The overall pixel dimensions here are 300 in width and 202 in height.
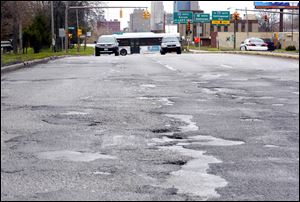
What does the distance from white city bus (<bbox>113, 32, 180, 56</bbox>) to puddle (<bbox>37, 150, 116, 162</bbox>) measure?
180 feet

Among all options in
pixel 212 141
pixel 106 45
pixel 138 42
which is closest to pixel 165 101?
pixel 212 141

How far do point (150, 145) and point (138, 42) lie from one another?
57.7 meters

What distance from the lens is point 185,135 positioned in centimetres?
804

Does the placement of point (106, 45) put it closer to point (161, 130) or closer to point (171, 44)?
point (171, 44)

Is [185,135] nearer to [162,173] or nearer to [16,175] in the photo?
[162,173]

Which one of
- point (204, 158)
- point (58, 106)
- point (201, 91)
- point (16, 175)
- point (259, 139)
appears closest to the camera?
point (16, 175)

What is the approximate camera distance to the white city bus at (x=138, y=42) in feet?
205

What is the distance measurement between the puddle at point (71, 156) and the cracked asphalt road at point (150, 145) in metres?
0.01

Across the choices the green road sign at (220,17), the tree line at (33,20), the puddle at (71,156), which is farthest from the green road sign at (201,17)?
the puddle at (71,156)

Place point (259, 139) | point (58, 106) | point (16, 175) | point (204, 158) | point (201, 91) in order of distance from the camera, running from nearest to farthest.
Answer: point (16, 175)
point (204, 158)
point (259, 139)
point (58, 106)
point (201, 91)

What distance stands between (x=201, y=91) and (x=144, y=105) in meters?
3.13

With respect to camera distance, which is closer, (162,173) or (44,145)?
(162,173)

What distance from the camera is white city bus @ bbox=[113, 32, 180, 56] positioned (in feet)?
205

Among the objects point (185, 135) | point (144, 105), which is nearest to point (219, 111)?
point (144, 105)
